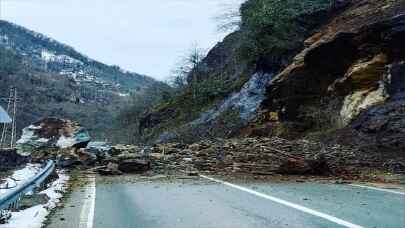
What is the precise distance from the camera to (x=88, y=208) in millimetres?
8484

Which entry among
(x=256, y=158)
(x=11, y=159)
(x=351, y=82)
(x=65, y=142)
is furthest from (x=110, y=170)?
(x=65, y=142)

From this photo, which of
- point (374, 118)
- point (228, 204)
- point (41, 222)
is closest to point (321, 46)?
point (374, 118)

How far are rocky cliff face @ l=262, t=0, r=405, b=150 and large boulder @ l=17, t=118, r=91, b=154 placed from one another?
30.5 feet

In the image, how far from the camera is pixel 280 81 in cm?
2456

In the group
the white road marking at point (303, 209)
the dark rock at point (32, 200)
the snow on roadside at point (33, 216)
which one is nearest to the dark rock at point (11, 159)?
the dark rock at point (32, 200)

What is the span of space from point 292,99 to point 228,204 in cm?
1555

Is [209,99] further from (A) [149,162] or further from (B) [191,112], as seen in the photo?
(A) [149,162]

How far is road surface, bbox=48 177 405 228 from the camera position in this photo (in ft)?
22.6

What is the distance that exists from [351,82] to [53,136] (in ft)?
47.4

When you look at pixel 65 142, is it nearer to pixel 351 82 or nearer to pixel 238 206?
pixel 351 82

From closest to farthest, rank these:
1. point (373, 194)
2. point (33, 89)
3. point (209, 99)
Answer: point (373, 194), point (209, 99), point (33, 89)

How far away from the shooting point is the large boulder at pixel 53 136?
84.2 feet

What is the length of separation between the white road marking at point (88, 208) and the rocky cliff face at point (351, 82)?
815 cm

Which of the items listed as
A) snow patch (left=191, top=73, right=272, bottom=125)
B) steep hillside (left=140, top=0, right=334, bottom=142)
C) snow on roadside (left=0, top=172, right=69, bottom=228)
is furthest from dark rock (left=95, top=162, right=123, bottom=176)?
snow patch (left=191, top=73, right=272, bottom=125)
